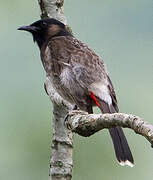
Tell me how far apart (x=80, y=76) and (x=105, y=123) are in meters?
1.69

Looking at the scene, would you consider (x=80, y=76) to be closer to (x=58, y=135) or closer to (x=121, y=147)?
(x=58, y=135)

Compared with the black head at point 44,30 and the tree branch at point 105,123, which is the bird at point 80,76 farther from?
the tree branch at point 105,123

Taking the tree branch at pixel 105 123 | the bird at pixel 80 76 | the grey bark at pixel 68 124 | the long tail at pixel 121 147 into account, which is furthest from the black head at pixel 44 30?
the tree branch at pixel 105 123

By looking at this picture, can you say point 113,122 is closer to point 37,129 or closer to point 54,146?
point 54,146

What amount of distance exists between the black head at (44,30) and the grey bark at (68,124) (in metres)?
0.14

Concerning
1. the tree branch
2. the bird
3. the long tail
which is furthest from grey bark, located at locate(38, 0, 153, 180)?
the long tail

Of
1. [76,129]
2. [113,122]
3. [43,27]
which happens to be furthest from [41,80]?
[113,122]

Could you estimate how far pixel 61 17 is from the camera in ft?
18.3

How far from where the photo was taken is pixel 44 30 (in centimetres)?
602

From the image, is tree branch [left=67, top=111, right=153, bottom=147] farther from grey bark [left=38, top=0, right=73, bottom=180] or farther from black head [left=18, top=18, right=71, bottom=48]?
black head [left=18, top=18, right=71, bottom=48]

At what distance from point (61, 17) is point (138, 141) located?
1.40 metres

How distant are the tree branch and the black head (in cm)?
181

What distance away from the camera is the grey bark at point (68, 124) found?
10.5 feet

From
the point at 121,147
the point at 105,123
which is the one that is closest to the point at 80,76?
the point at 121,147
